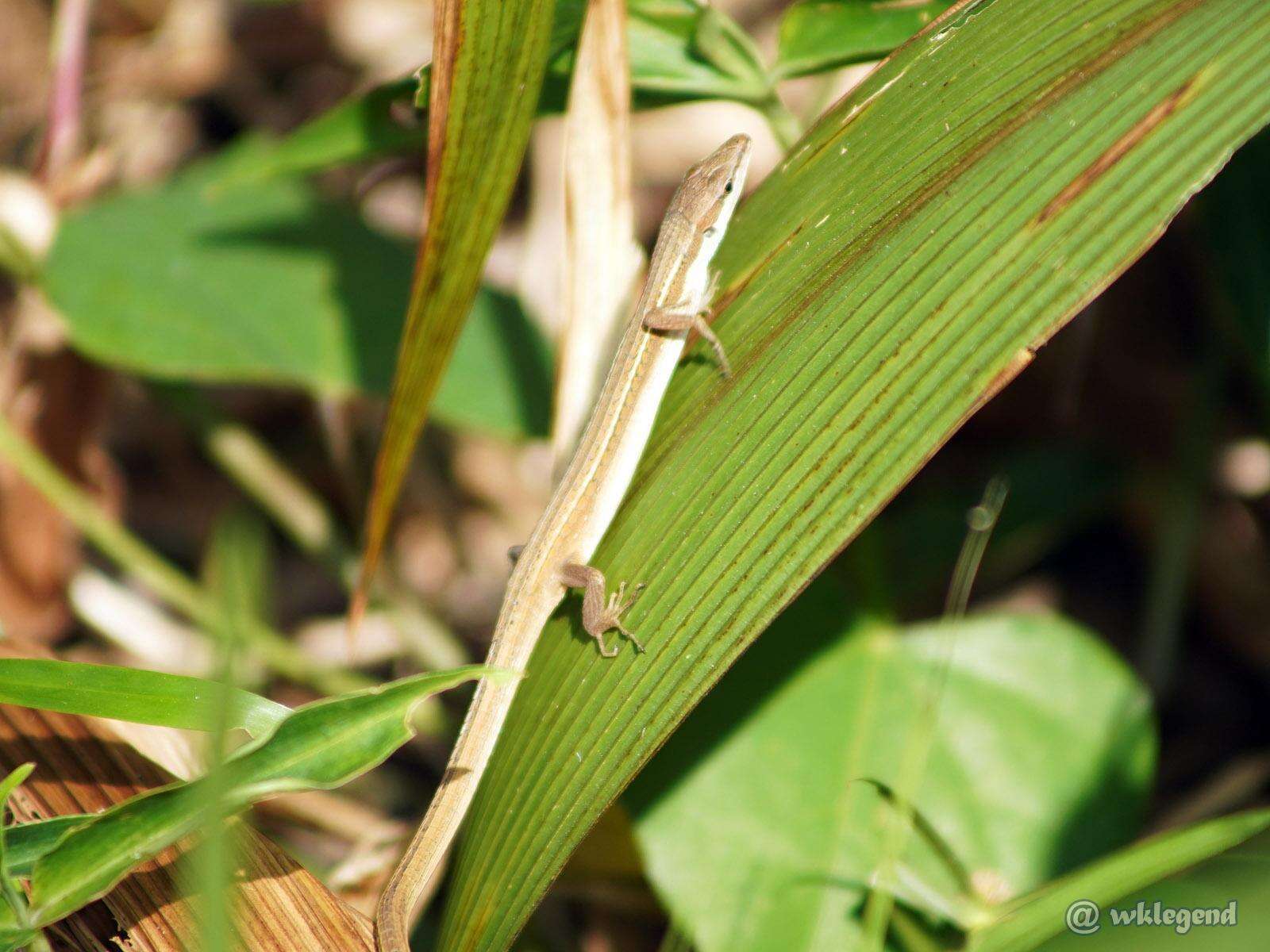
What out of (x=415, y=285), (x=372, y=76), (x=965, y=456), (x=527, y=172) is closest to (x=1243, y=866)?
(x=415, y=285)

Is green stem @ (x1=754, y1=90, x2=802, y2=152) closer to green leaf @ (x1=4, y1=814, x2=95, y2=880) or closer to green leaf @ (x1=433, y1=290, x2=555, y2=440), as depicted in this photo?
green leaf @ (x1=433, y1=290, x2=555, y2=440)

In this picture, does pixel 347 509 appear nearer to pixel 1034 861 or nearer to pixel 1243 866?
pixel 1034 861

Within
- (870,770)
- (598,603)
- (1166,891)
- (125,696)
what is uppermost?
(598,603)

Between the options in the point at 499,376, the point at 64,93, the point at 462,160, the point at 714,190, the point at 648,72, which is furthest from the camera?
the point at 64,93

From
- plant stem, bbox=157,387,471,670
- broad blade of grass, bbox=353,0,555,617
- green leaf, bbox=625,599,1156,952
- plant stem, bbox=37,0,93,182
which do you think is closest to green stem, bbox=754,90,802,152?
broad blade of grass, bbox=353,0,555,617

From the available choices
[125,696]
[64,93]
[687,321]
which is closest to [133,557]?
[64,93]

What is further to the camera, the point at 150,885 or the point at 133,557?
the point at 133,557

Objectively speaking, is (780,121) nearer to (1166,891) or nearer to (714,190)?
(714,190)
